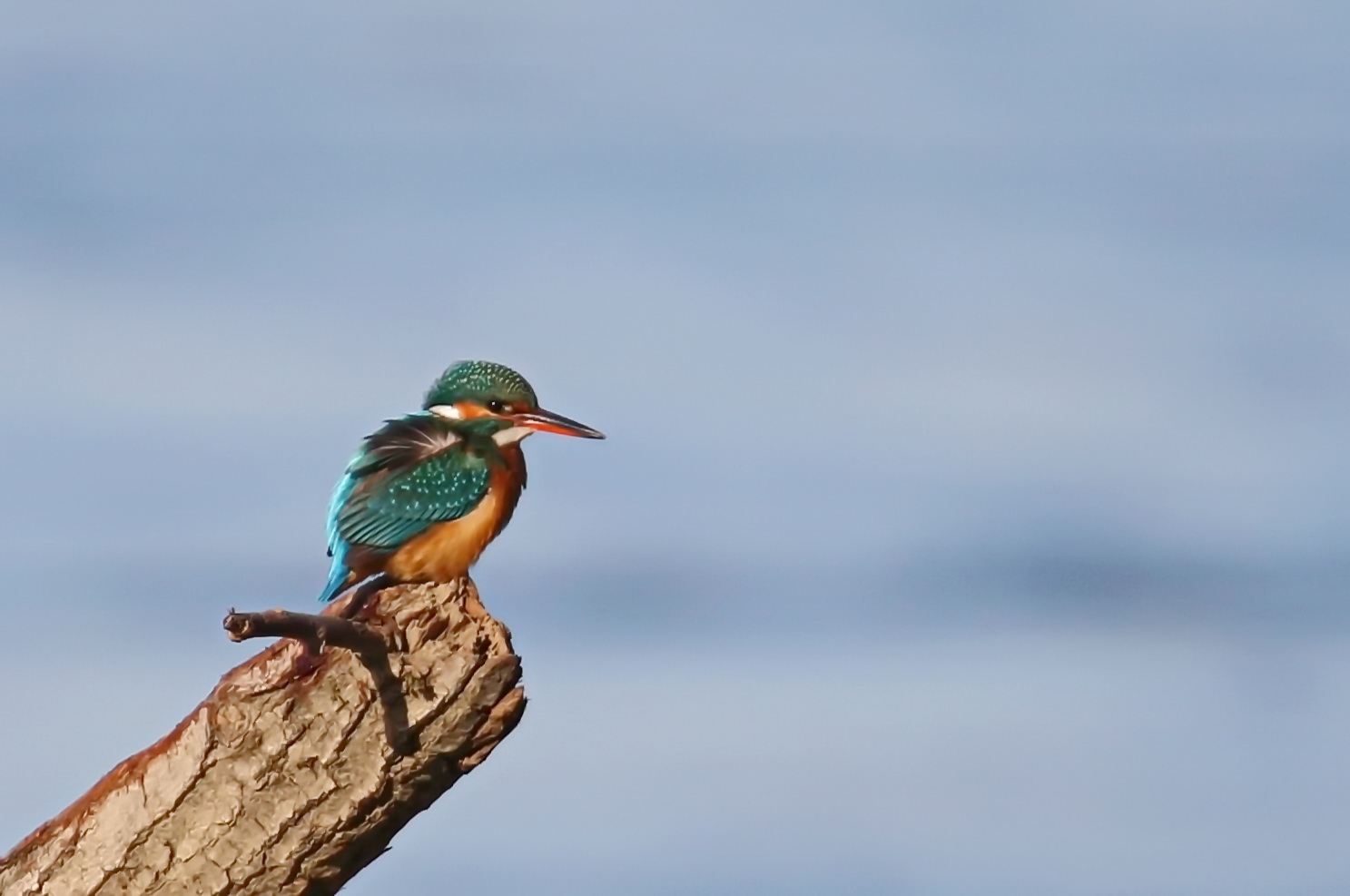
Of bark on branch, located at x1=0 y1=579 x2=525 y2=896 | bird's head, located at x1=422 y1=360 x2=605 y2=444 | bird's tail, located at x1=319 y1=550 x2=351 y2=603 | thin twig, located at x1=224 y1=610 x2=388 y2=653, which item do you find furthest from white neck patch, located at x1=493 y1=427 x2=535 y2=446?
thin twig, located at x1=224 y1=610 x2=388 y2=653

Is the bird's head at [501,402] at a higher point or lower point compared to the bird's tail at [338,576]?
higher

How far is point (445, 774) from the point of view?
409cm

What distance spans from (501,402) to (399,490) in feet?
2.41

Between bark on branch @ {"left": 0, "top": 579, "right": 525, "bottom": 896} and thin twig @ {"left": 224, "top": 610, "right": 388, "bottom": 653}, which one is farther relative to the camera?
bark on branch @ {"left": 0, "top": 579, "right": 525, "bottom": 896}

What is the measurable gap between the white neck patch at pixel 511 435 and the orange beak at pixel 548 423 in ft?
0.07

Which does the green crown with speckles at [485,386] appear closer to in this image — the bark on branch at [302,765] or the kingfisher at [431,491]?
the kingfisher at [431,491]

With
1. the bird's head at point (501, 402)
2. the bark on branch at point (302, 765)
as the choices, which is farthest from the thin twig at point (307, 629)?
the bird's head at point (501, 402)

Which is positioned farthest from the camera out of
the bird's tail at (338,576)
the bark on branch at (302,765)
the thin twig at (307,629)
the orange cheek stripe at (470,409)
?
the orange cheek stripe at (470,409)

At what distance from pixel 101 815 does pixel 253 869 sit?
37cm

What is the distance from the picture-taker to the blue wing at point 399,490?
613cm

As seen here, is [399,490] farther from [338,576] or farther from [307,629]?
[307,629]

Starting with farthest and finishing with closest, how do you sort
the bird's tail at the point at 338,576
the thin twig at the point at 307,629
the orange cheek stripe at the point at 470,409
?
1. the orange cheek stripe at the point at 470,409
2. the bird's tail at the point at 338,576
3. the thin twig at the point at 307,629

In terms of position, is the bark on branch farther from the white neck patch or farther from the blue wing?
the white neck patch

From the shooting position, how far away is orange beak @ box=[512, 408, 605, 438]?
6.73m
